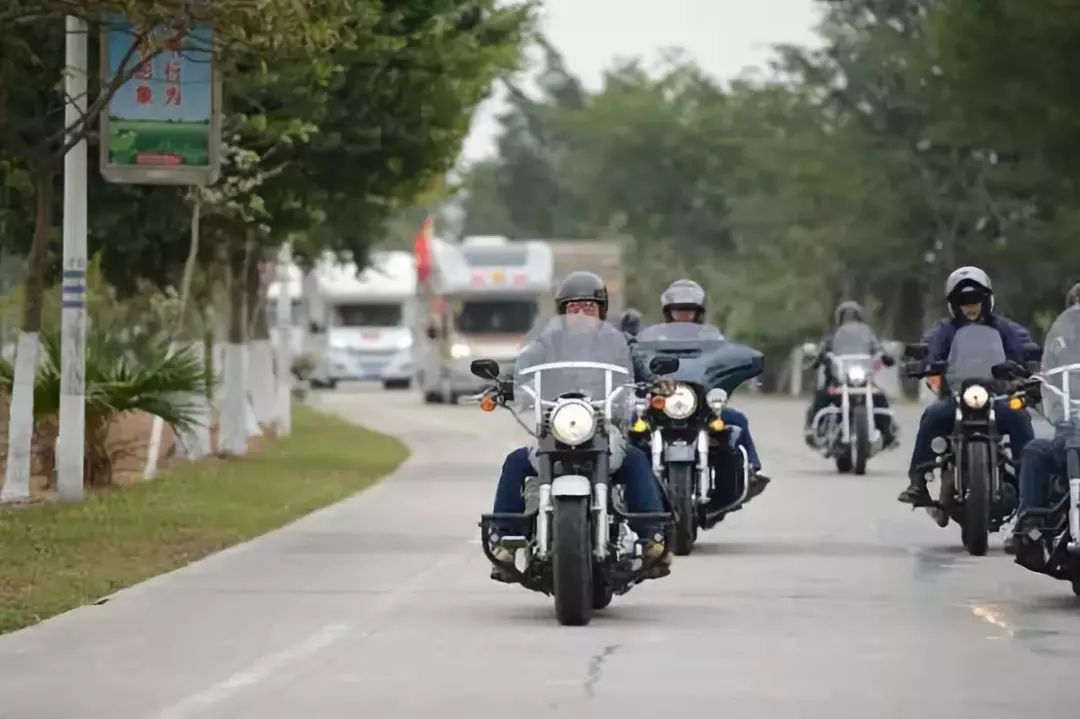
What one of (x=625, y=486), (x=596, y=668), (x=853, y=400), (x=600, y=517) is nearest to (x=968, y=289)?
(x=625, y=486)

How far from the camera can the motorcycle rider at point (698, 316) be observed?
19.7 m

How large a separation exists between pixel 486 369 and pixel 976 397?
4.88m

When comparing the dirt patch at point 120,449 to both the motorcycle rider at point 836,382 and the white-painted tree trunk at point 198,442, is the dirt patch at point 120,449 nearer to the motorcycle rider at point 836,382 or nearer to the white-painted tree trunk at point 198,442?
the white-painted tree trunk at point 198,442

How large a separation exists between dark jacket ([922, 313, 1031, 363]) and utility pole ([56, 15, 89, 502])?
7689 mm

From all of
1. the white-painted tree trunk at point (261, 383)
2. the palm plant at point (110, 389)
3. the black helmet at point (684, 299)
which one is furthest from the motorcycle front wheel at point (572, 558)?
the white-painted tree trunk at point (261, 383)

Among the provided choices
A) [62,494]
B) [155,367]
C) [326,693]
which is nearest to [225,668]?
[326,693]

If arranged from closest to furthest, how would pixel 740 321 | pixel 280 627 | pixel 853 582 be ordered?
pixel 280 627
pixel 853 582
pixel 740 321

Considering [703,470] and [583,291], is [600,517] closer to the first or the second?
[583,291]

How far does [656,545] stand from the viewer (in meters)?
14.6

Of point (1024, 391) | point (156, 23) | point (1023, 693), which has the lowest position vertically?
point (1023, 693)

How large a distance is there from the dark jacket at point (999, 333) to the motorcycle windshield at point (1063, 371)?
3292 mm

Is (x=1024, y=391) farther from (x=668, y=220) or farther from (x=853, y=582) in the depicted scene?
(x=668, y=220)

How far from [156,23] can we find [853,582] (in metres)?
6.63

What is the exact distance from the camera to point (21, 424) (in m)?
23.7
